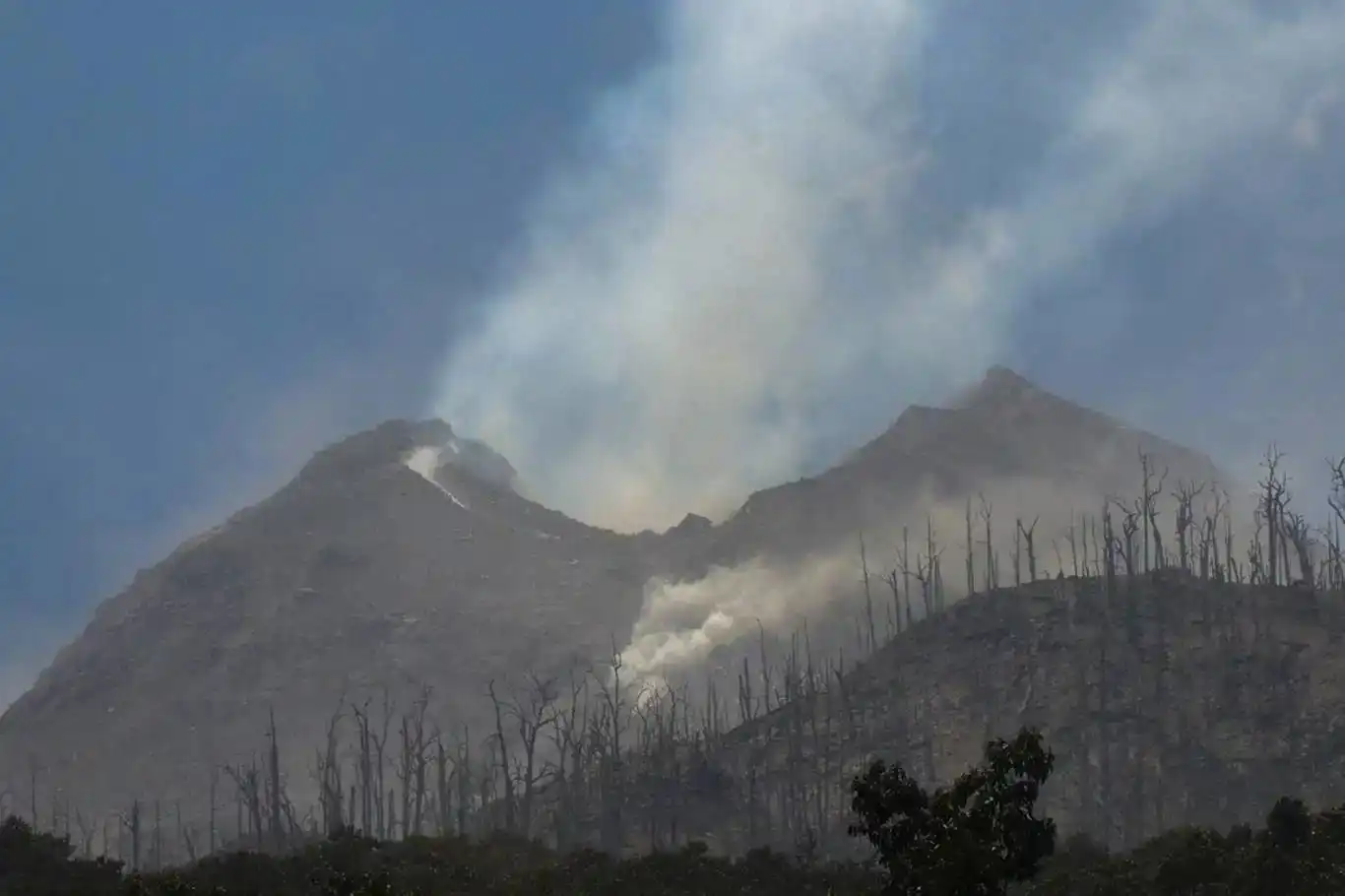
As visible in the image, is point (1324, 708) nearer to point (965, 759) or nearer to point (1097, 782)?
point (1097, 782)

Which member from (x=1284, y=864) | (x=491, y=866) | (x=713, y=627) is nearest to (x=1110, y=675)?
(x=491, y=866)

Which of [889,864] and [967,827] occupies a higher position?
[967,827]

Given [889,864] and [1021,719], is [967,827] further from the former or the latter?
[1021,719]

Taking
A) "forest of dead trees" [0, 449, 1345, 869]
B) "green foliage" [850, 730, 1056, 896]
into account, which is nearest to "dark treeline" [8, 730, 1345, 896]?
"green foliage" [850, 730, 1056, 896]

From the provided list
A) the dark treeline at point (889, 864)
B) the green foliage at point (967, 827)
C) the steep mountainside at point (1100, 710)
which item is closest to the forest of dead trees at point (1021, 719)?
the steep mountainside at point (1100, 710)

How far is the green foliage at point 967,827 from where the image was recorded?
70.8 ft

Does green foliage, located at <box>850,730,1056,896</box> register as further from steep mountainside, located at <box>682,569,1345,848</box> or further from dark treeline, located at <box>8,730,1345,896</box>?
steep mountainside, located at <box>682,569,1345,848</box>

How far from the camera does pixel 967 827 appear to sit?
2205 cm

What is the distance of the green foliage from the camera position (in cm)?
2159

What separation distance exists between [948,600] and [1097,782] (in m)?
85.7

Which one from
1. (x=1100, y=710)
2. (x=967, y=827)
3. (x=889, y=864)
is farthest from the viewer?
(x=1100, y=710)

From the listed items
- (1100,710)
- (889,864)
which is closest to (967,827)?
(889,864)

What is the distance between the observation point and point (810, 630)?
579ft

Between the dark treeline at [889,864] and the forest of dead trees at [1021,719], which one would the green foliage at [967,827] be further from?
the forest of dead trees at [1021,719]
